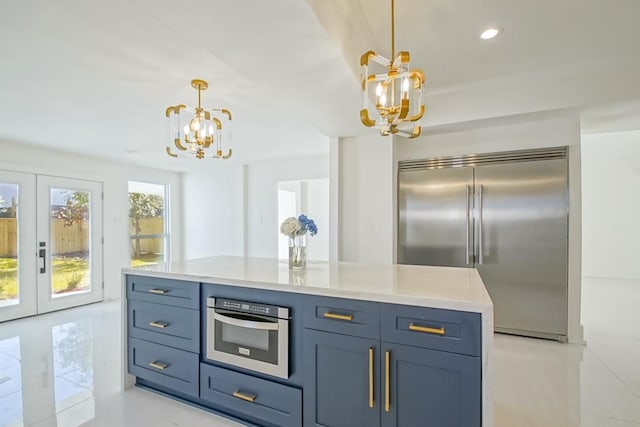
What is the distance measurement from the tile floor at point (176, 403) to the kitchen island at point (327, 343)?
0.24 meters

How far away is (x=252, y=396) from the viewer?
2.00m

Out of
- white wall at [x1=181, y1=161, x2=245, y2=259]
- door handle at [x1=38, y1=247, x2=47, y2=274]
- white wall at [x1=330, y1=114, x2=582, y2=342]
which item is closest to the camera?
white wall at [x1=330, y1=114, x2=582, y2=342]

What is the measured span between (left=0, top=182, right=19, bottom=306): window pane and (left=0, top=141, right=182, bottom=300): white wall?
0.37 meters

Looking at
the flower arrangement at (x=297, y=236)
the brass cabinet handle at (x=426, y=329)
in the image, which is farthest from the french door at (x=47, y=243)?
the brass cabinet handle at (x=426, y=329)

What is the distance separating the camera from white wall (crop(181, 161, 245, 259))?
20.6 feet

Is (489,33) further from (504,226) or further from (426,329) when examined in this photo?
(504,226)

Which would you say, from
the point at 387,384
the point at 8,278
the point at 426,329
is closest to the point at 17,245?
the point at 8,278

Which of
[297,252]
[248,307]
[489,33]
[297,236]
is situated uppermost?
[489,33]

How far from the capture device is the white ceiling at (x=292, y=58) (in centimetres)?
178

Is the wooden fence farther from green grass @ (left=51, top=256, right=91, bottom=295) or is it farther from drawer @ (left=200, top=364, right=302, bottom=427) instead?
drawer @ (left=200, top=364, right=302, bottom=427)

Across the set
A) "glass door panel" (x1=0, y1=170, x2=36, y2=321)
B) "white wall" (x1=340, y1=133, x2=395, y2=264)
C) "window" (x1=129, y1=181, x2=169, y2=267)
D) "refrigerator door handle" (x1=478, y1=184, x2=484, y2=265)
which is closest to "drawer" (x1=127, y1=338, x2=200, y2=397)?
"white wall" (x1=340, y1=133, x2=395, y2=264)

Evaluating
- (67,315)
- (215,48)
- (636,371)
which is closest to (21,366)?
(67,315)

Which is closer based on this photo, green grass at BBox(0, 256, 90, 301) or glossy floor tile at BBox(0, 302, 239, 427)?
glossy floor tile at BBox(0, 302, 239, 427)

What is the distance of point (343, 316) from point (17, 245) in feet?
16.5
